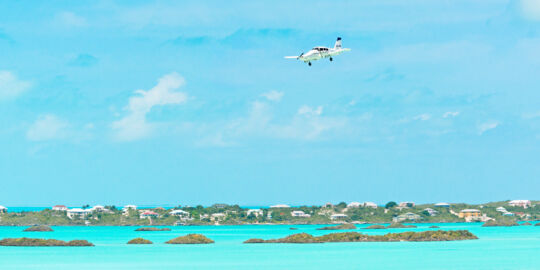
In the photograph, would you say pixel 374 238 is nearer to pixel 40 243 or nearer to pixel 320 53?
pixel 40 243

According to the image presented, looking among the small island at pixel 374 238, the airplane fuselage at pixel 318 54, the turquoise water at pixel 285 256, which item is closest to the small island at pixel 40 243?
the turquoise water at pixel 285 256

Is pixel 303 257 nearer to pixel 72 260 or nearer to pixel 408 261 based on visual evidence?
pixel 408 261

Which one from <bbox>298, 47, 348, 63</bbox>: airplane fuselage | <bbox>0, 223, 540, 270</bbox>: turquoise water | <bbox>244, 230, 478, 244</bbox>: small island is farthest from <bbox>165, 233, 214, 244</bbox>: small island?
<bbox>298, 47, 348, 63</bbox>: airplane fuselage

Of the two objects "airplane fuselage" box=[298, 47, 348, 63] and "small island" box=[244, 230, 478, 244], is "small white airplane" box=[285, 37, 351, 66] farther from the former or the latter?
"small island" box=[244, 230, 478, 244]

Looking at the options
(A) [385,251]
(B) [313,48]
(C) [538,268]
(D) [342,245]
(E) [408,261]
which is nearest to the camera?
(B) [313,48]

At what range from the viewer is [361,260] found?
387 feet

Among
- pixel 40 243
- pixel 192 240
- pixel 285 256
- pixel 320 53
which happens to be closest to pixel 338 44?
pixel 320 53

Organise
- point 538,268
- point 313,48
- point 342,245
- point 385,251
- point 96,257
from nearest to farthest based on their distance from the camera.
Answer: point 313,48 < point 538,268 < point 96,257 < point 385,251 < point 342,245

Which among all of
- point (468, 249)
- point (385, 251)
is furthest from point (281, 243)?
point (468, 249)

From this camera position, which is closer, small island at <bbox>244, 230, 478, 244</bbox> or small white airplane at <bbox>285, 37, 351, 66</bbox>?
small white airplane at <bbox>285, 37, 351, 66</bbox>

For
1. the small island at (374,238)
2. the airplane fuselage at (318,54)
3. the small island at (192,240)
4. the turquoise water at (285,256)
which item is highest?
the airplane fuselage at (318,54)

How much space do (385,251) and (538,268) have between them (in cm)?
3474

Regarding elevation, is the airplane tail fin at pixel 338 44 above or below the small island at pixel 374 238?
above

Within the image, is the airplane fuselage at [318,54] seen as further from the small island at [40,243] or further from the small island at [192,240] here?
the small island at [40,243]
